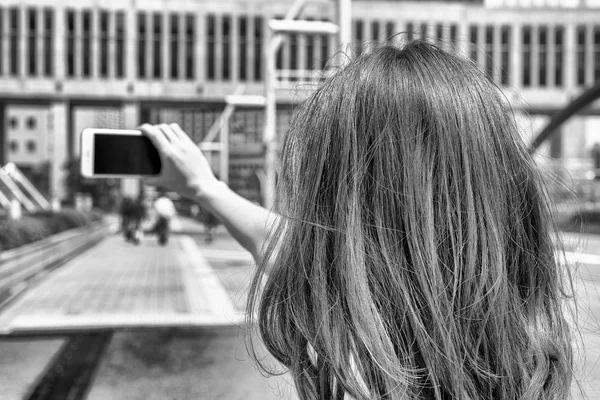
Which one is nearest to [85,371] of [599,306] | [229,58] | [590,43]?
[599,306]

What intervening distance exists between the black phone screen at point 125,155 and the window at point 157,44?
49994 millimetres

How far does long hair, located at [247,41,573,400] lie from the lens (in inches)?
41.6

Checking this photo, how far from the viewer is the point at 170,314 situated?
898 centimetres

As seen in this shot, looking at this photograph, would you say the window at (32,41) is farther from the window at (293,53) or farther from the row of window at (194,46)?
the window at (293,53)

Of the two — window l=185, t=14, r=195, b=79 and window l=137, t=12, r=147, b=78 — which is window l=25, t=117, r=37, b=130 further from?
window l=185, t=14, r=195, b=79

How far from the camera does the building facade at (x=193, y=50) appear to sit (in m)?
48.2

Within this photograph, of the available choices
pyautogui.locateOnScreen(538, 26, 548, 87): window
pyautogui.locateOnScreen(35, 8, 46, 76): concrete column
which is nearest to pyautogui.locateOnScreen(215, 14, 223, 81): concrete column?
pyautogui.locateOnScreen(35, 8, 46, 76): concrete column

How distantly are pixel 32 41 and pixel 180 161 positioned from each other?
50527mm

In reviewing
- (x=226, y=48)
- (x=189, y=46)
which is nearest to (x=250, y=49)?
(x=226, y=48)

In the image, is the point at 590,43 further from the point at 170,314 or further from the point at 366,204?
the point at 366,204

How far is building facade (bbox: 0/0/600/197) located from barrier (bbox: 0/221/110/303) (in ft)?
81.7

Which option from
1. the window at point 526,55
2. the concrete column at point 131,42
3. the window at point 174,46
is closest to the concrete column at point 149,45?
the concrete column at point 131,42

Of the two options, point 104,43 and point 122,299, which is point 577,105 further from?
point 104,43

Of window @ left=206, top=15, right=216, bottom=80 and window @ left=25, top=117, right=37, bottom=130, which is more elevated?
window @ left=206, top=15, right=216, bottom=80
